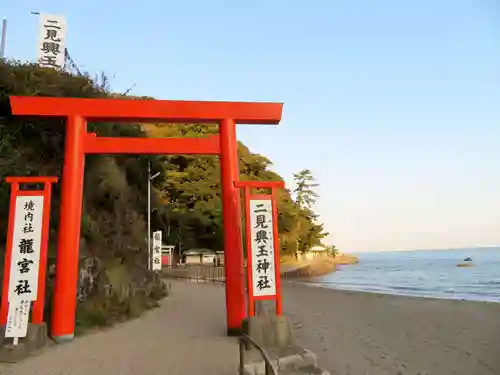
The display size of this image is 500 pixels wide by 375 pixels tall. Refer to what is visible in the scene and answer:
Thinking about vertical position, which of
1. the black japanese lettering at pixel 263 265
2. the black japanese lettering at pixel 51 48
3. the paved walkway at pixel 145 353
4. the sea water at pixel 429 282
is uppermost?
the black japanese lettering at pixel 51 48

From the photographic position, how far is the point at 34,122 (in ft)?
32.5

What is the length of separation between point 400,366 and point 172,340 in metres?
4.10

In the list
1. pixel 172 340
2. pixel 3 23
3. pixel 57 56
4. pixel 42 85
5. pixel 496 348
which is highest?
pixel 3 23

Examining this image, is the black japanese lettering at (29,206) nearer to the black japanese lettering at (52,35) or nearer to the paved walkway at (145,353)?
the paved walkway at (145,353)

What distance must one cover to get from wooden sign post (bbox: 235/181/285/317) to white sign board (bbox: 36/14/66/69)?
37.0ft

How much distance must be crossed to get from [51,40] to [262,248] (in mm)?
13387

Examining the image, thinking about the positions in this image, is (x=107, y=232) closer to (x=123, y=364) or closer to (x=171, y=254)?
(x=123, y=364)

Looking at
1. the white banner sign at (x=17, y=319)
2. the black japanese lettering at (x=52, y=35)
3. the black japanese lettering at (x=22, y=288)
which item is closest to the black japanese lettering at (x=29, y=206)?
the black japanese lettering at (x=22, y=288)

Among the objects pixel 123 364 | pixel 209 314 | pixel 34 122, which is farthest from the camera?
pixel 209 314

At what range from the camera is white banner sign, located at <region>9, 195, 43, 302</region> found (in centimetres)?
638

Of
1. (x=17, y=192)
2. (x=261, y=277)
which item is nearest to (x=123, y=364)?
(x=261, y=277)

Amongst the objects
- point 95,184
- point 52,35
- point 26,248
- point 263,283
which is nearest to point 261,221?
point 263,283

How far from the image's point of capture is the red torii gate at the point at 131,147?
284 inches

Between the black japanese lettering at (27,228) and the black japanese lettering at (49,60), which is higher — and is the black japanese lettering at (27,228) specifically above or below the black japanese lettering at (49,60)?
below
